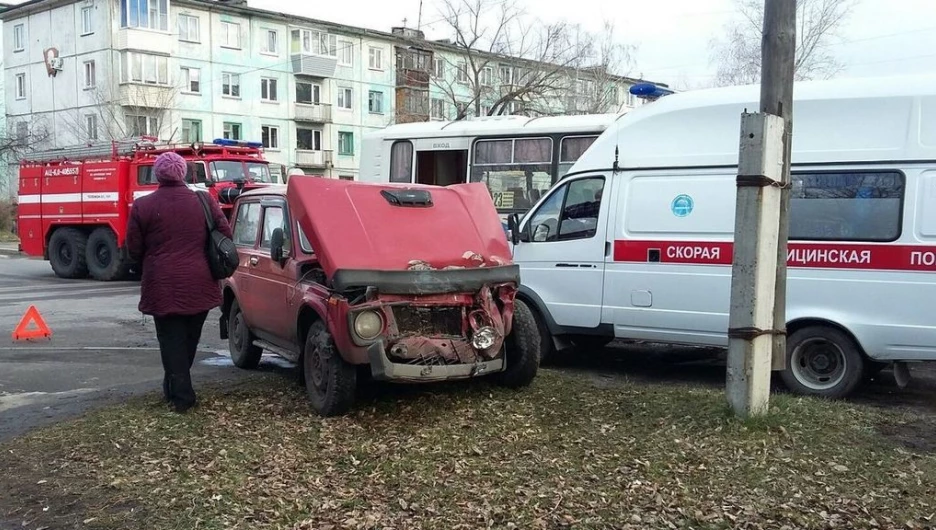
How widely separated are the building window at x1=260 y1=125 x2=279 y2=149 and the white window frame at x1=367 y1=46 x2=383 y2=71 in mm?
7348

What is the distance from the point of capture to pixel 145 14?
41156mm

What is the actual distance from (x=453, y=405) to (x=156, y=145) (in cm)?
1605

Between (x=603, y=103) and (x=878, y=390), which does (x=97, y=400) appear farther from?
(x=603, y=103)

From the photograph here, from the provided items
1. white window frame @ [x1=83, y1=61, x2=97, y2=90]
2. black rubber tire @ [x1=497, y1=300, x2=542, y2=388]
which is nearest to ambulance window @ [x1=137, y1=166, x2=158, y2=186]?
black rubber tire @ [x1=497, y1=300, x2=542, y2=388]

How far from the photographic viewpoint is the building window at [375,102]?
51.1m

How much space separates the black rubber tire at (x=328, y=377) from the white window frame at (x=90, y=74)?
40036 millimetres

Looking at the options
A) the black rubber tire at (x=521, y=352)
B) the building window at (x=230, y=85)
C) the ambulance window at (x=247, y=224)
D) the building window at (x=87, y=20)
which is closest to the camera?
the black rubber tire at (x=521, y=352)

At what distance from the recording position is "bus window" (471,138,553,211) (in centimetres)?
1345

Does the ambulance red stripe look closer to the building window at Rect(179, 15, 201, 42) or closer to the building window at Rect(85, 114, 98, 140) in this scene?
the building window at Rect(85, 114, 98, 140)

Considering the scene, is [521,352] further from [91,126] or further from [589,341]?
[91,126]

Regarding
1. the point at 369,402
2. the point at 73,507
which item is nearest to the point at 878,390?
the point at 369,402

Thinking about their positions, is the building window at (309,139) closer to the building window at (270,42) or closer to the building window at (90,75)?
the building window at (270,42)

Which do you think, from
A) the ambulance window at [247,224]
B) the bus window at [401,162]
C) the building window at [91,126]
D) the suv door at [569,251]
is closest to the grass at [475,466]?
the suv door at [569,251]

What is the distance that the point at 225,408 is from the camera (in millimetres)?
6438
